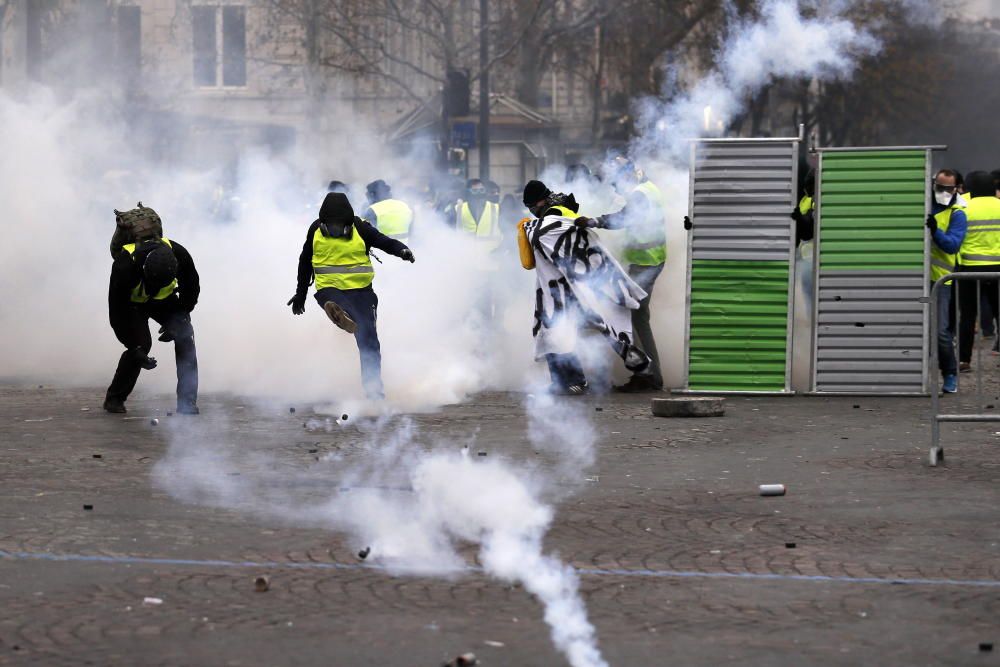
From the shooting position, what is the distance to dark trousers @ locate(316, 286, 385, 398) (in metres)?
12.6

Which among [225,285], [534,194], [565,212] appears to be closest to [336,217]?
[534,194]

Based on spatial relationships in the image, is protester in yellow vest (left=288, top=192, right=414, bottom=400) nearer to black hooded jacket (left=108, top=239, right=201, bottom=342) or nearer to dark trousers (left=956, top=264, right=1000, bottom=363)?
black hooded jacket (left=108, top=239, right=201, bottom=342)

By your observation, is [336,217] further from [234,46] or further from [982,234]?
[234,46]

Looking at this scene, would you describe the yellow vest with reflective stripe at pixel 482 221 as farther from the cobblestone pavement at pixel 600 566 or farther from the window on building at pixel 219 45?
the window on building at pixel 219 45

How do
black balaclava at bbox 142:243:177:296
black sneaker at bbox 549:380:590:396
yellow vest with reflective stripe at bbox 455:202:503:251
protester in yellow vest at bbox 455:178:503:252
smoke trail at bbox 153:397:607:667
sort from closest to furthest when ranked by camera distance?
smoke trail at bbox 153:397:607:667 < black balaclava at bbox 142:243:177:296 < black sneaker at bbox 549:380:590:396 < protester in yellow vest at bbox 455:178:503:252 < yellow vest with reflective stripe at bbox 455:202:503:251

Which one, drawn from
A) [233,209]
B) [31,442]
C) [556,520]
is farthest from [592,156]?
[556,520]

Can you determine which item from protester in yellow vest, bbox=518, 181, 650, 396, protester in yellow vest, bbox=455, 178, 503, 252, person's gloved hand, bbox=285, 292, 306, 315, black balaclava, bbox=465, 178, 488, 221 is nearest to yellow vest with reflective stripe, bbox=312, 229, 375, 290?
person's gloved hand, bbox=285, 292, 306, 315

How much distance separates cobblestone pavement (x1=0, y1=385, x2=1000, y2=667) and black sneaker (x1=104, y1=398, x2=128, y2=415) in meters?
1.41

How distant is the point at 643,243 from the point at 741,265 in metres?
0.91

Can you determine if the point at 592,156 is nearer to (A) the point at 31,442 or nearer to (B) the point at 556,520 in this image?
(A) the point at 31,442

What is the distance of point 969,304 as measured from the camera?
14695 millimetres

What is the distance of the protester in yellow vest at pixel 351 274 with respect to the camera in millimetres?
12594

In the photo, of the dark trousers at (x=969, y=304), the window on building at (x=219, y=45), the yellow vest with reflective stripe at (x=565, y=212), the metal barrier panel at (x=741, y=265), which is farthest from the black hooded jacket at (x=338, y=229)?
the window on building at (x=219, y=45)

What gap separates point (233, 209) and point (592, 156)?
21842 millimetres
